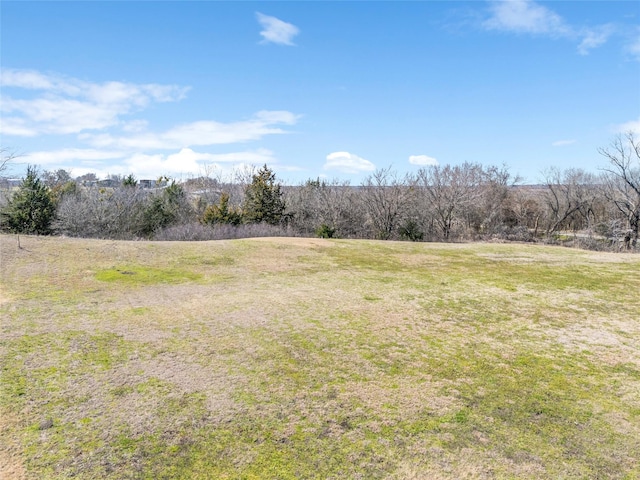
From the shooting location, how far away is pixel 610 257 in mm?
13406

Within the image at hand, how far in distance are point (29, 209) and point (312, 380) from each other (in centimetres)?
2735

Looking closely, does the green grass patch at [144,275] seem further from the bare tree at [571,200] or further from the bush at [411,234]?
the bare tree at [571,200]

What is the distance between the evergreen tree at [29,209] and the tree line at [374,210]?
0.06 m

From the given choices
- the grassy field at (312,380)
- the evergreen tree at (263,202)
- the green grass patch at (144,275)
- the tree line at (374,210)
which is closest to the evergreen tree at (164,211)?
the tree line at (374,210)

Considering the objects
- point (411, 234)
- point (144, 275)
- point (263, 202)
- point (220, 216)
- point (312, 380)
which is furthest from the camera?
point (263, 202)

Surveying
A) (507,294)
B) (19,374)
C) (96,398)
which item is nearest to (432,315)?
(507,294)

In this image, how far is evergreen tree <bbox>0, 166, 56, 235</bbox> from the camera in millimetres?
23453

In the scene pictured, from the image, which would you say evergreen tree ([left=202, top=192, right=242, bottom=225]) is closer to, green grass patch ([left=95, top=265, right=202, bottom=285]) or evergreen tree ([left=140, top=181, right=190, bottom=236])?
evergreen tree ([left=140, top=181, right=190, bottom=236])

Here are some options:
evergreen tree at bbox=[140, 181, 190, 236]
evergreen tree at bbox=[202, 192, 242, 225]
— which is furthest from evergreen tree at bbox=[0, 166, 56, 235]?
evergreen tree at bbox=[202, 192, 242, 225]

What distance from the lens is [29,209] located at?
2389 cm

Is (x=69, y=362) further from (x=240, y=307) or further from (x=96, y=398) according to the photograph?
(x=240, y=307)

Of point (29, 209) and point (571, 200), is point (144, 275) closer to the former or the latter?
point (29, 209)

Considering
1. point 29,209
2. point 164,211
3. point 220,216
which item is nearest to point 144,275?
point 220,216

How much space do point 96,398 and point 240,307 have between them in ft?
10.5
